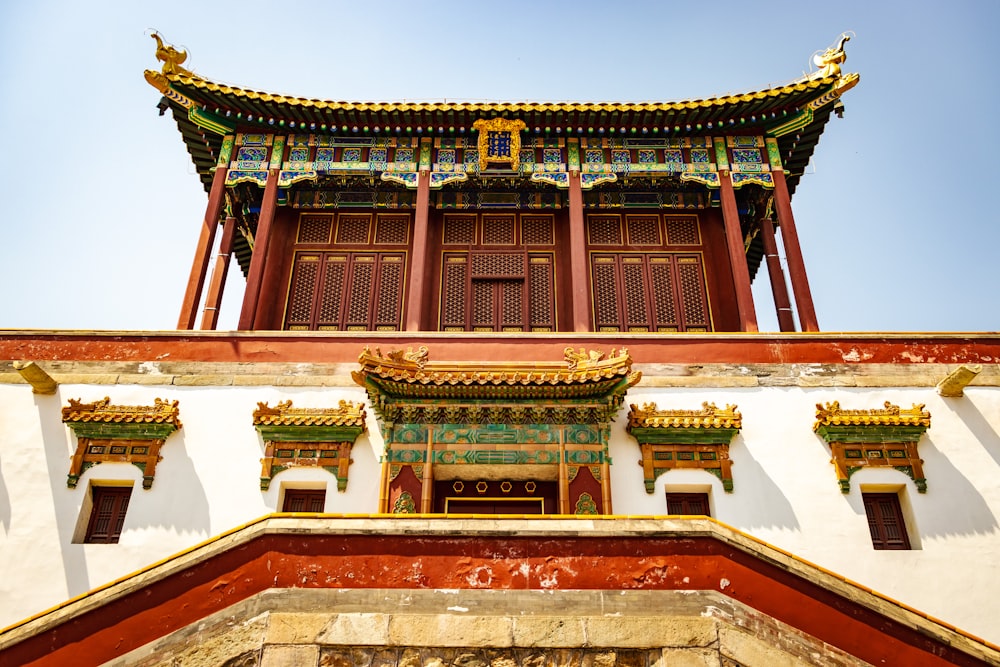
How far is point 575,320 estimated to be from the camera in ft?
42.3

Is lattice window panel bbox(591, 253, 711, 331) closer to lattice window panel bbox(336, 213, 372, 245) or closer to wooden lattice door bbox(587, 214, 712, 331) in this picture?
wooden lattice door bbox(587, 214, 712, 331)

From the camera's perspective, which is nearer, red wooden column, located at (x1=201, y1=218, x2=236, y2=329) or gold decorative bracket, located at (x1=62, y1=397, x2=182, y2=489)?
gold decorative bracket, located at (x1=62, y1=397, x2=182, y2=489)

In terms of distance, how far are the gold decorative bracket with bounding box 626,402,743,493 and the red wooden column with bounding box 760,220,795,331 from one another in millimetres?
3788

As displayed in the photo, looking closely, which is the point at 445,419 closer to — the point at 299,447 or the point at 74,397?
the point at 299,447

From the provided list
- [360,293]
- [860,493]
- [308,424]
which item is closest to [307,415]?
[308,424]

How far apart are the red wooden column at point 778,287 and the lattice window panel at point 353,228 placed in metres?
7.20

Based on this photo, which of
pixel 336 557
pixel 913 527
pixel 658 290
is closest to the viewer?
pixel 336 557

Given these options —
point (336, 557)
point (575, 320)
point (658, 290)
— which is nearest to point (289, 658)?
point (336, 557)

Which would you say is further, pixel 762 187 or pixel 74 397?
pixel 762 187

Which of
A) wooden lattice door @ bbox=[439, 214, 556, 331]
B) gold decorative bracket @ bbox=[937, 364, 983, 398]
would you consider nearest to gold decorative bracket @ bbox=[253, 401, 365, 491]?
wooden lattice door @ bbox=[439, 214, 556, 331]

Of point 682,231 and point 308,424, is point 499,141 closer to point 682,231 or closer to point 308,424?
point 682,231

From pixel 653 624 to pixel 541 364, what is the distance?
17.7 feet

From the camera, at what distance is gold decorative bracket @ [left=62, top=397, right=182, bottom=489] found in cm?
1085

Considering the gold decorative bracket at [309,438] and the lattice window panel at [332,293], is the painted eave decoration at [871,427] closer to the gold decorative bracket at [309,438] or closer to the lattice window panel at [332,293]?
the gold decorative bracket at [309,438]
